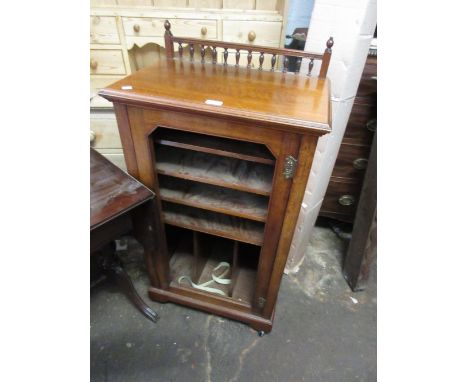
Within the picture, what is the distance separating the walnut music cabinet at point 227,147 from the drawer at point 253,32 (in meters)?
0.06

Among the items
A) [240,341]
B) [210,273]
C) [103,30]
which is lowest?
[240,341]

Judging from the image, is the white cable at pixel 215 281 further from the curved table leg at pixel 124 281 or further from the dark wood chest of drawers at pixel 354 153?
the dark wood chest of drawers at pixel 354 153

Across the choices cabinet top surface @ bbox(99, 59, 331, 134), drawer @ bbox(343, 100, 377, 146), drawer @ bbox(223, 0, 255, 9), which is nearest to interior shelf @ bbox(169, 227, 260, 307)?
cabinet top surface @ bbox(99, 59, 331, 134)

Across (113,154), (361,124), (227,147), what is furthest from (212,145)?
(361,124)

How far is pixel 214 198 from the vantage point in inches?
39.8

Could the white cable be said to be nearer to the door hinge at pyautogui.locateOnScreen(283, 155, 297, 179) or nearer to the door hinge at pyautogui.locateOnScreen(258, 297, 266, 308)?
the door hinge at pyautogui.locateOnScreen(258, 297, 266, 308)

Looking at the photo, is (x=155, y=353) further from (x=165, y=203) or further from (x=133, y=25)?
(x=133, y=25)

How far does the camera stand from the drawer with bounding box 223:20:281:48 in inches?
45.1

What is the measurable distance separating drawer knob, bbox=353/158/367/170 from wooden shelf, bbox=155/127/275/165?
724mm

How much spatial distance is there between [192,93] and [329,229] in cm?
137

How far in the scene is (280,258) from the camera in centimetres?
100

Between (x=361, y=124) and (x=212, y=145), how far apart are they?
80cm

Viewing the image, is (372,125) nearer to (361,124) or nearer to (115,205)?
(361,124)

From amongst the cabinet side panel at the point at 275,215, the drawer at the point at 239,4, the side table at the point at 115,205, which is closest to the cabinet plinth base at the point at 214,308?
the cabinet side panel at the point at 275,215
